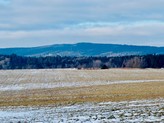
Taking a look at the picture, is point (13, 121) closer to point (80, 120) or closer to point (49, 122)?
point (49, 122)

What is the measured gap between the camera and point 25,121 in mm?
19078

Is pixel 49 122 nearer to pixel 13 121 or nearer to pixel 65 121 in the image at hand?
pixel 65 121

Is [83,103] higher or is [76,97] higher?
[83,103]

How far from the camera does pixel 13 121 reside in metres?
19.4

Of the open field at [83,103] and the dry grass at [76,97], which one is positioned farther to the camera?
the dry grass at [76,97]

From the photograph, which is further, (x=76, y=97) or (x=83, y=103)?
(x=76, y=97)

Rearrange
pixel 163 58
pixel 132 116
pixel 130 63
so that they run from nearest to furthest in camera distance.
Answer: pixel 132 116 → pixel 163 58 → pixel 130 63

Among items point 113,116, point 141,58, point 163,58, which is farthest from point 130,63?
point 113,116

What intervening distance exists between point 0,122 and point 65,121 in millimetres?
3317

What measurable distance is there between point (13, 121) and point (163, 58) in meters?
158

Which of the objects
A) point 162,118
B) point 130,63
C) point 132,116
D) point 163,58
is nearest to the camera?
point 162,118

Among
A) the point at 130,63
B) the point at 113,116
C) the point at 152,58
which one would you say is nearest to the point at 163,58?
the point at 152,58

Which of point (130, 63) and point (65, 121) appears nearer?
point (65, 121)

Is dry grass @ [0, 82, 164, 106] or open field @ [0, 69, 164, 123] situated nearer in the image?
open field @ [0, 69, 164, 123]
